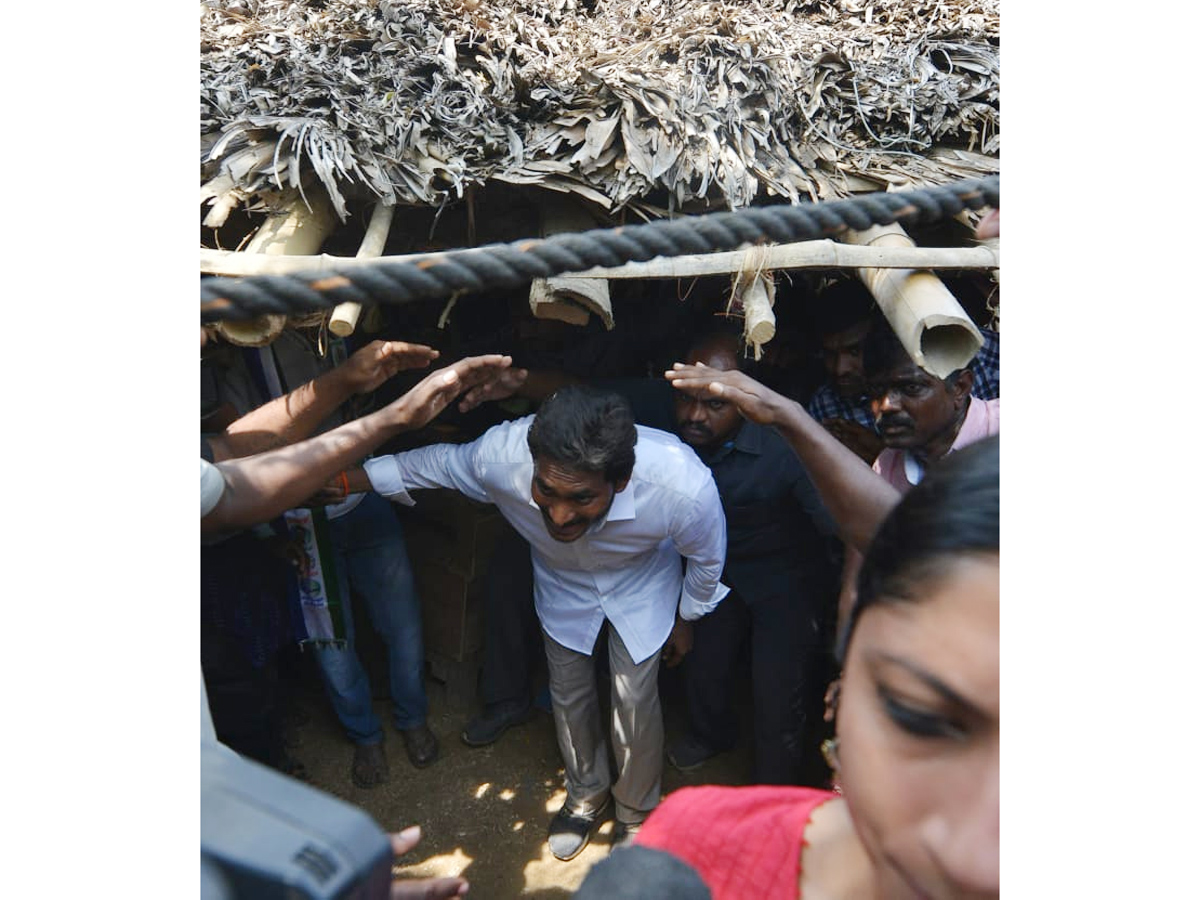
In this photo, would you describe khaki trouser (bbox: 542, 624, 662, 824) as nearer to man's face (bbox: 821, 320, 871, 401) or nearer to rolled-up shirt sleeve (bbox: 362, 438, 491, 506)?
rolled-up shirt sleeve (bbox: 362, 438, 491, 506)

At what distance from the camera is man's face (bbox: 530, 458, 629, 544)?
2.40 m

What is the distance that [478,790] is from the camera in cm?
351

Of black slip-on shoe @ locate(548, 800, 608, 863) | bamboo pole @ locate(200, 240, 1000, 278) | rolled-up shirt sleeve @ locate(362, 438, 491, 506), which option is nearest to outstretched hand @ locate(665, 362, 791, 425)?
bamboo pole @ locate(200, 240, 1000, 278)

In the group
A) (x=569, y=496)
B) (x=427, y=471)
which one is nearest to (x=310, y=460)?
(x=569, y=496)

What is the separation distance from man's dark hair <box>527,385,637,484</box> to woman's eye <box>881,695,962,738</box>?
5.58 ft

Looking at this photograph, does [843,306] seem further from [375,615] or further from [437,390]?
[375,615]

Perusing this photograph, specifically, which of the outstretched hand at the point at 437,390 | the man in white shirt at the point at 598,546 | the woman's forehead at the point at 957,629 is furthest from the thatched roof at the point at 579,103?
the woman's forehead at the point at 957,629

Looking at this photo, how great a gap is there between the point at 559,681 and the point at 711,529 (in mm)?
953

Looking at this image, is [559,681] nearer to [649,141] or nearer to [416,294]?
[649,141]

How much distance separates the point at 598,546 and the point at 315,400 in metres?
1.10

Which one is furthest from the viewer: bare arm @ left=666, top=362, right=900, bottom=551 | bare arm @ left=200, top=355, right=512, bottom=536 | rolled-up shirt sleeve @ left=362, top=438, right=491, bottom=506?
rolled-up shirt sleeve @ left=362, top=438, right=491, bottom=506

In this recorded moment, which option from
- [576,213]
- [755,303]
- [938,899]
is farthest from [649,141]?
[938,899]

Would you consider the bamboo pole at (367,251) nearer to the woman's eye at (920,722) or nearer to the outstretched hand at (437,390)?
the outstretched hand at (437,390)

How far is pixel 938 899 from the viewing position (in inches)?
26.9
